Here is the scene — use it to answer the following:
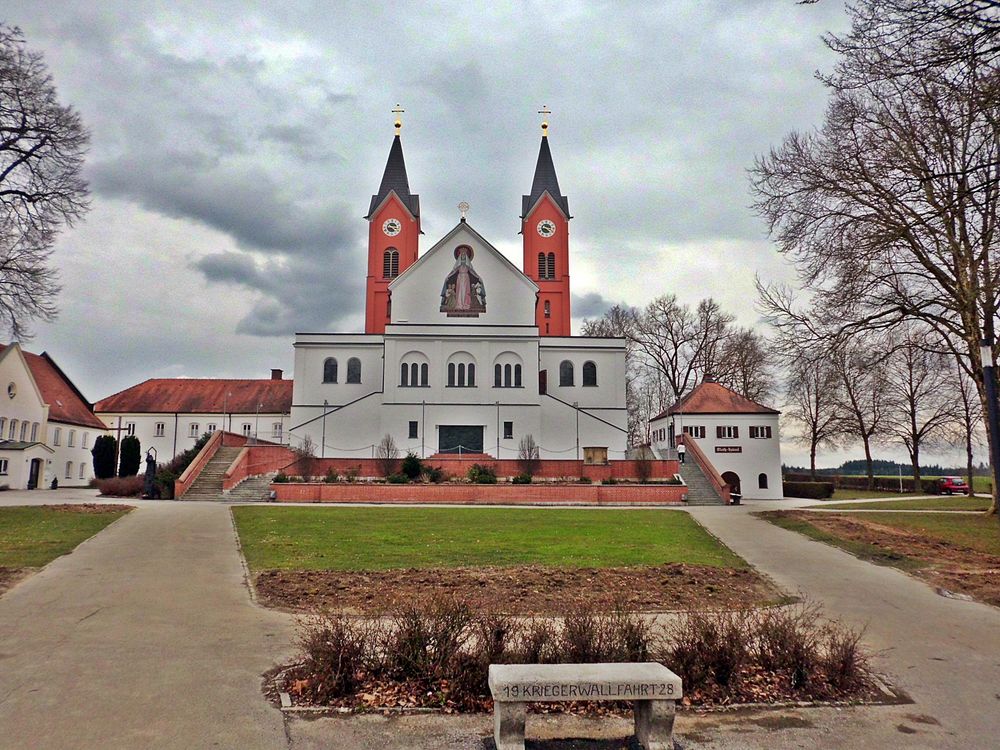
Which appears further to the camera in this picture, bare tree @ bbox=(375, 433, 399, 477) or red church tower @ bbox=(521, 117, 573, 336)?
red church tower @ bbox=(521, 117, 573, 336)

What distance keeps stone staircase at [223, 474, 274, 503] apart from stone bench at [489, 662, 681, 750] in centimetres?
2940

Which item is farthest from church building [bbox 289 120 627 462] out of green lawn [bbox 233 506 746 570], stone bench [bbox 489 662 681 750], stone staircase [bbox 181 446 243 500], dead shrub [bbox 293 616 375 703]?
stone bench [bbox 489 662 681 750]

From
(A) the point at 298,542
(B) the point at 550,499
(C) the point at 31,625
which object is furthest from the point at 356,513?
(C) the point at 31,625

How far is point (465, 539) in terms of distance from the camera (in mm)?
18266

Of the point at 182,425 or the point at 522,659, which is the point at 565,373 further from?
the point at 522,659

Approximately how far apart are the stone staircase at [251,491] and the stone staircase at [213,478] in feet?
1.93

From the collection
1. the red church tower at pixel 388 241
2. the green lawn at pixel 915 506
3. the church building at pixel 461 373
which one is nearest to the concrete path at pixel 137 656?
the green lawn at pixel 915 506

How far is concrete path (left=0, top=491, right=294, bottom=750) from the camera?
6.06m

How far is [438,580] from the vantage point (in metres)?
12.4

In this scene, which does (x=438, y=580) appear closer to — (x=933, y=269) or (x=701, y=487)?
(x=933, y=269)

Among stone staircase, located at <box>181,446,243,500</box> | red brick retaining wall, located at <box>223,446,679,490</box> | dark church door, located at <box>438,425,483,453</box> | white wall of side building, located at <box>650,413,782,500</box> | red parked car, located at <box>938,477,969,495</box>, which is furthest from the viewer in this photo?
red parked car, located at <box>938,477,969,495</box>

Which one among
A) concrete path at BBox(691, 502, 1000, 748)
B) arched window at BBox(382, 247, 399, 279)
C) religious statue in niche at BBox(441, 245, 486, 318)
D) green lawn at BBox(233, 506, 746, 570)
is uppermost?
arched window at BBox(382, 247, 399, 279)

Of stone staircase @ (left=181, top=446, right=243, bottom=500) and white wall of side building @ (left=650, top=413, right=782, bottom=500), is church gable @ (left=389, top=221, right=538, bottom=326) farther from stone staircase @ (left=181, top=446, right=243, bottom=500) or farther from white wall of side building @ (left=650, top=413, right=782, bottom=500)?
stone staircase @ (left=181, top=446, right=243, bottom=500)

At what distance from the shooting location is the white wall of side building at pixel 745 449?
145 feet
